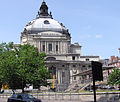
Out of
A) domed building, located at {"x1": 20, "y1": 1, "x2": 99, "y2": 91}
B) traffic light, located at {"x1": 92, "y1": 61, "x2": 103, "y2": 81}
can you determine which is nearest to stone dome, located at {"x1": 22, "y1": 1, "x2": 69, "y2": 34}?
domed building, located at {"x1": 20, "y1": 1, "x2": 99, "y2": 91}

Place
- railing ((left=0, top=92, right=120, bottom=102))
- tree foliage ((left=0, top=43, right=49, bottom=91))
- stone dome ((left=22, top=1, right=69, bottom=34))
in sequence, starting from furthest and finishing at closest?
stone dome ((left=22, top=1, right=69, bottom=34)), tree foliage ((left=0, top=43, right=49, bottom=91)), railing ((left=0, top=92, right=120, bottom=102))

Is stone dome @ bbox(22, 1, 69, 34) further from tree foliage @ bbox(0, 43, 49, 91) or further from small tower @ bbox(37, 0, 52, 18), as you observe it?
tree foliage @ bbox(0, 43, 49, 91)

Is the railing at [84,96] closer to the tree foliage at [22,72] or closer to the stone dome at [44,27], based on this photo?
the tree foliage at [22,72]

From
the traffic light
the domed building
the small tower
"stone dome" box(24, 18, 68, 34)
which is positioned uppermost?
the small tower

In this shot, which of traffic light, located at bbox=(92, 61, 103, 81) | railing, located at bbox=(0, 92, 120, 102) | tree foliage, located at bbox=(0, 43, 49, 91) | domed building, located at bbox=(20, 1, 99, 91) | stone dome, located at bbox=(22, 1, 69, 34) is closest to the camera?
traffic light, located at bbox=(92, 61, 103, 81)

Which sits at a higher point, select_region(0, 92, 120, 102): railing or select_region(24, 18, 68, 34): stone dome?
select_region(24, 18, 68, 34): stone dome

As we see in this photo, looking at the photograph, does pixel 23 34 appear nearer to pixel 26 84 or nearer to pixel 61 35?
pixel 61 35

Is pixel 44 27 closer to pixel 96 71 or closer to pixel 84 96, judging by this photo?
pixel 84 96

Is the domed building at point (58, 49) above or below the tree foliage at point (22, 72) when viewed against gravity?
above

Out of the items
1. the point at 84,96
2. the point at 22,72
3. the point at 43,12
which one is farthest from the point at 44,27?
the point at 84,96

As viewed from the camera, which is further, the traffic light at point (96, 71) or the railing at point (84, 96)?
the railing at point (84, 96)

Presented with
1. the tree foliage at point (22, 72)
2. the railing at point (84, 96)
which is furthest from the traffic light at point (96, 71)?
the tree foliage at point (22, 72)

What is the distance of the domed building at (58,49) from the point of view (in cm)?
9462

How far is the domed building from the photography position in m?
94.6
